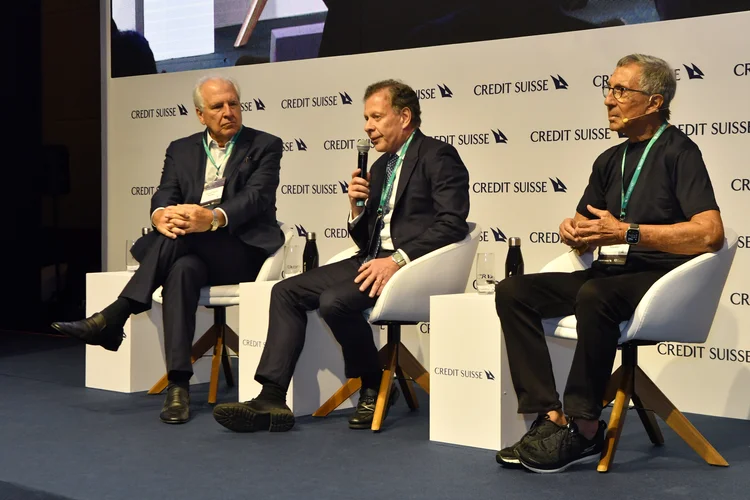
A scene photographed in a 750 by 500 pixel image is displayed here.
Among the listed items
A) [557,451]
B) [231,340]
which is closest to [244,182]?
[231,340]

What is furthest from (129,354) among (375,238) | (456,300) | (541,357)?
(541,357)

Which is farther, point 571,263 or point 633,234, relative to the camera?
point 571,263

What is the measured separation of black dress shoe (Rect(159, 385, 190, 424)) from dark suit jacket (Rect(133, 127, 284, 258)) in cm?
67

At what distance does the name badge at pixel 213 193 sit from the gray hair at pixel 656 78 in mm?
1823

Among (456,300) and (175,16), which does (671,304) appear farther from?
(175,16)

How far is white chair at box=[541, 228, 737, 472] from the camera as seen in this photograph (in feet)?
9.42

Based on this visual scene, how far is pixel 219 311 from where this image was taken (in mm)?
4230

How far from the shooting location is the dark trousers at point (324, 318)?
3512 millimetres

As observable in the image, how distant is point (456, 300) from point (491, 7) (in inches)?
73.0

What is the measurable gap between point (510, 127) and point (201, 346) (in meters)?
1.78

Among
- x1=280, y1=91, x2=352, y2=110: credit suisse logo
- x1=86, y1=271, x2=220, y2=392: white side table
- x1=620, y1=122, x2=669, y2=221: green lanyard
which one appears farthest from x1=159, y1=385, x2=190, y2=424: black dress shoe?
x1=280, y1=91, x2=352, y2=110: credit suisse logo

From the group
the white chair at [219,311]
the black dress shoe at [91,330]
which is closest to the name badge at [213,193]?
the white chair at [219,311]

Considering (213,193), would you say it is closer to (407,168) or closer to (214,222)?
(214,222)

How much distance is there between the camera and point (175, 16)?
5.82m
